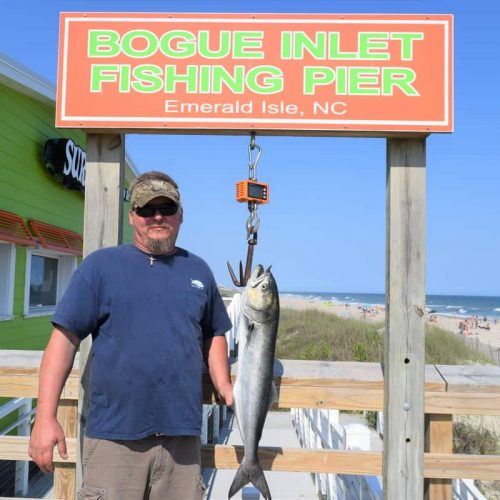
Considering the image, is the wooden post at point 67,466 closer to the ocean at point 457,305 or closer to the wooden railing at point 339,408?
the wooden railing at point 339,408

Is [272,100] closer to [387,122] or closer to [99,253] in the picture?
[387,122]

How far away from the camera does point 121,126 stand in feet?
9.93

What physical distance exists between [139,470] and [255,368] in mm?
727

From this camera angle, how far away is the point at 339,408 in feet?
9.67

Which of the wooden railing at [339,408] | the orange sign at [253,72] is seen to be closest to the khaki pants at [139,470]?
the wooden railing at [339,408]

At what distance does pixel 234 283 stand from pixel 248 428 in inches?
29.6

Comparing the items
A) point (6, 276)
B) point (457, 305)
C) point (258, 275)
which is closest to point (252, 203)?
point (258, 275)

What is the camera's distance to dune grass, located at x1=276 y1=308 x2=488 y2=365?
16.2 metres

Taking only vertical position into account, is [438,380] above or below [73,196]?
below

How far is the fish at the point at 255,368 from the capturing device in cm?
273

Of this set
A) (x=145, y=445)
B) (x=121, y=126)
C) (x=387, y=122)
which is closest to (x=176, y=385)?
(x=145, y=445)

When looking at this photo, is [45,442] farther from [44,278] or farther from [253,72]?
[44,278]

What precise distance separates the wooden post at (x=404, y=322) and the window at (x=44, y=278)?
671cm

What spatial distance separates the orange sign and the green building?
473 centimetres
